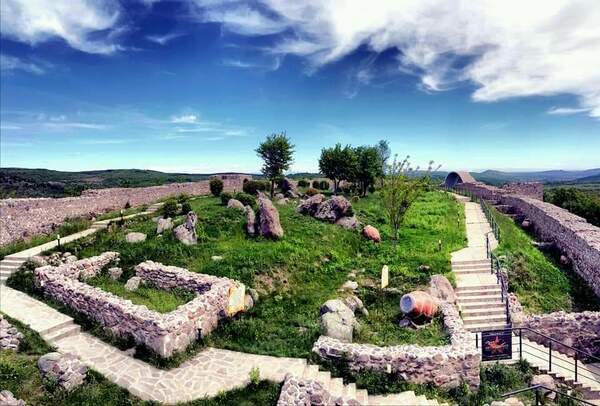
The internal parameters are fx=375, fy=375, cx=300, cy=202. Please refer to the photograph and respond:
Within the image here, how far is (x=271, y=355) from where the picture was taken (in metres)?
11.5

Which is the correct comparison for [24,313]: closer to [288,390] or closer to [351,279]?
[288,390]

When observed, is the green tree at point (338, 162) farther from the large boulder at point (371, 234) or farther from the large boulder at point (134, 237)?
the large boulder at point (134, 237)

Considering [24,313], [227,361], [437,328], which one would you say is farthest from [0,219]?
[437,328]

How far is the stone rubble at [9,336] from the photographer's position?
11.5 m

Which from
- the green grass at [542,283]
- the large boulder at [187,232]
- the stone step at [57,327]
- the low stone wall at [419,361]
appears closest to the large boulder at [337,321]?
the low stone wall at [419,361]

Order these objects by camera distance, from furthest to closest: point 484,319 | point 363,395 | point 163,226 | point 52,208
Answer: point 52,208
point 163,226
point 484,319
point 363,395

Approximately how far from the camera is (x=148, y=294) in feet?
50.7

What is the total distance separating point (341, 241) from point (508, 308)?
982 centimetres

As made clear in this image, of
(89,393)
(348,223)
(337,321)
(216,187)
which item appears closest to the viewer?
(89,393)

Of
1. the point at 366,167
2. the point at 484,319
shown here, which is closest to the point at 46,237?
the point at 484,319

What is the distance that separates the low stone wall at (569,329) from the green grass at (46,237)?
2515 cm

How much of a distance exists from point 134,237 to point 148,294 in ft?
20.5

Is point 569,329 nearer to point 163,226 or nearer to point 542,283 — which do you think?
point 542,283

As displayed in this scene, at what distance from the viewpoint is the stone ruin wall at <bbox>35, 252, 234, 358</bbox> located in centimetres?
1141
